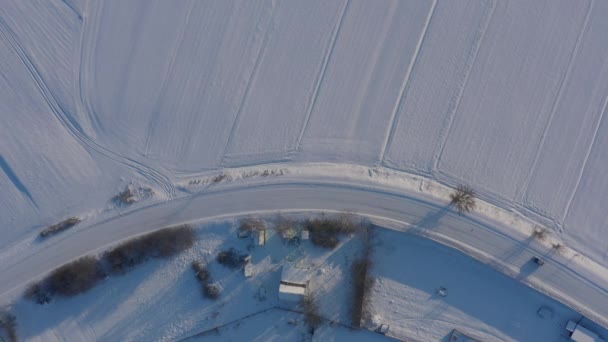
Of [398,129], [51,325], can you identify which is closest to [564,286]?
[398,129]

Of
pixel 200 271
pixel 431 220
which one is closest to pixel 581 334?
pixel 431 220

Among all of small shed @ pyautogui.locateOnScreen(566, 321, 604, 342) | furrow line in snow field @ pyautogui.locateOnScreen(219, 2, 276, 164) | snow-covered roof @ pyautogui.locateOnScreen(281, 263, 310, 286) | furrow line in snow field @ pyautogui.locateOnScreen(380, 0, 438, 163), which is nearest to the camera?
small shed @ pyautogui.locateOnScreen(566, 321, 604, 342)

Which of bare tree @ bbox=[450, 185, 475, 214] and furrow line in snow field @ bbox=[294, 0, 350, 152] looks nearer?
bare tree @ bbox=[450, 185, 475, 214]

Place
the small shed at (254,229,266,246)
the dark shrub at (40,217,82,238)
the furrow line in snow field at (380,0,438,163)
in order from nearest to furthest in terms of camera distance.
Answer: the small shed at (254,229,266,246)
the dark shrub at (40,217,82,238)
the furrow line in snow field at (380,0,438,163)

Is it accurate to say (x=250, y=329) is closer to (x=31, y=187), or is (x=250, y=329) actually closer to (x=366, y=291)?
(x=366, y=291)

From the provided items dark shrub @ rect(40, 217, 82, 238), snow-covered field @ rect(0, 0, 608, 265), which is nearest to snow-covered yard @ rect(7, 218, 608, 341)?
dark shrub @ rect(40, 217, 82, 238)

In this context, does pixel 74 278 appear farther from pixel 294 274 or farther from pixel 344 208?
pixel 344 208

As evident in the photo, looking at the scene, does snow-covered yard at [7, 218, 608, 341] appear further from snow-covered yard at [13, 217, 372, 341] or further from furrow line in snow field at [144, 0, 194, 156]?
furrow line in snow field at [144, 0, 194, 156]
